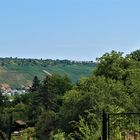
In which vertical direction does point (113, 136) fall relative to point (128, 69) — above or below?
below

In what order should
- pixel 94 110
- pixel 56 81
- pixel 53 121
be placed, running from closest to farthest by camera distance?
pixel 94 110 → pixel 53 121 → pixel 56 81

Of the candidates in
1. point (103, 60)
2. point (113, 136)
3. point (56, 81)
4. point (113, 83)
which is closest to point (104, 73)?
point (103, 60)

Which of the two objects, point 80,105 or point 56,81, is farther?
point 56,81

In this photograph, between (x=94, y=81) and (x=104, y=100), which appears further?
(x=94, y=81)

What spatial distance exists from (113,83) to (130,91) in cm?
218

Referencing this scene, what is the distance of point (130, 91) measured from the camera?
56344 millimetres

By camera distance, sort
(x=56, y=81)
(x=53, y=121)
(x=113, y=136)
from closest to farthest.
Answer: (x=113, y=136) → (x=53, y=121) → (x=56, y=81)

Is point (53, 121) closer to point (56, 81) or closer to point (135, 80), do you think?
point (135, 80)

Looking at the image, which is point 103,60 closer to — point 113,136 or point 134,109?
point 134,109

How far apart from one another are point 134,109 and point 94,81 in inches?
257

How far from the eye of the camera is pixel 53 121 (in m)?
73.1

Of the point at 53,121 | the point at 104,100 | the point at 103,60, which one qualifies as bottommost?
the point at 53,121

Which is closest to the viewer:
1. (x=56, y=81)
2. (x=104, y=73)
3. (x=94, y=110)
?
(x=94, y=110)

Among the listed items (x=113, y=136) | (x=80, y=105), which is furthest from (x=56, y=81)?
(x=113, y=136)
